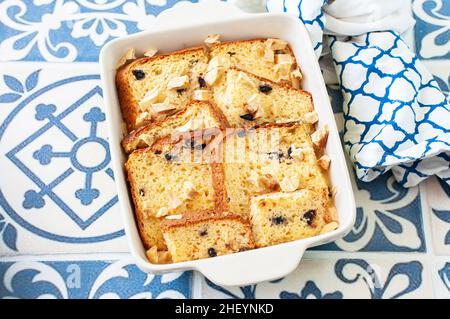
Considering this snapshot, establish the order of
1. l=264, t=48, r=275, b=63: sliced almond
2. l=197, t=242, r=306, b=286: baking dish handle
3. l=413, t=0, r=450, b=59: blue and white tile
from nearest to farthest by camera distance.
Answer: l=197, t=242, r=306, b=286: baking dish handle → l=264, t=48, r=275, b=63: sliced almond → l=413, t=0, r=450, b=59: blue and white tile

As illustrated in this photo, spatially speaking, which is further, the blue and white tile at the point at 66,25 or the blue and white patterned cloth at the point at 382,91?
the blue and white tile at the point at 66,25

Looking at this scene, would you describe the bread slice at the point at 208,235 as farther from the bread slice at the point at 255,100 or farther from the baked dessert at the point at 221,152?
the bread slice at the point at 255,100

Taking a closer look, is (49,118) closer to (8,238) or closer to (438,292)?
(8,238)

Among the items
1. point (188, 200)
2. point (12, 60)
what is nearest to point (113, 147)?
point (188, 200)

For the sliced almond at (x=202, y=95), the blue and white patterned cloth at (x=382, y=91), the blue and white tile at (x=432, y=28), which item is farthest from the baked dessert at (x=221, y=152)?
the blue and white tile at (x=432, y=28)

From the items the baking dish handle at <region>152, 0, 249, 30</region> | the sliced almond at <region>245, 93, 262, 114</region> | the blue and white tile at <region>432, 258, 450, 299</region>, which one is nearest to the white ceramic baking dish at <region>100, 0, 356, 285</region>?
the baking dish handle at <region>152, 0, 249, 30</region>

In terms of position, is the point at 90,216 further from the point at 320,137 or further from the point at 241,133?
the point at 320,137

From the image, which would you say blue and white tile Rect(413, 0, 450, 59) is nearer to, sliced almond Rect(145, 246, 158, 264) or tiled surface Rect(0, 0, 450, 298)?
tiled surface Rect(0, 0, 450, 298)
